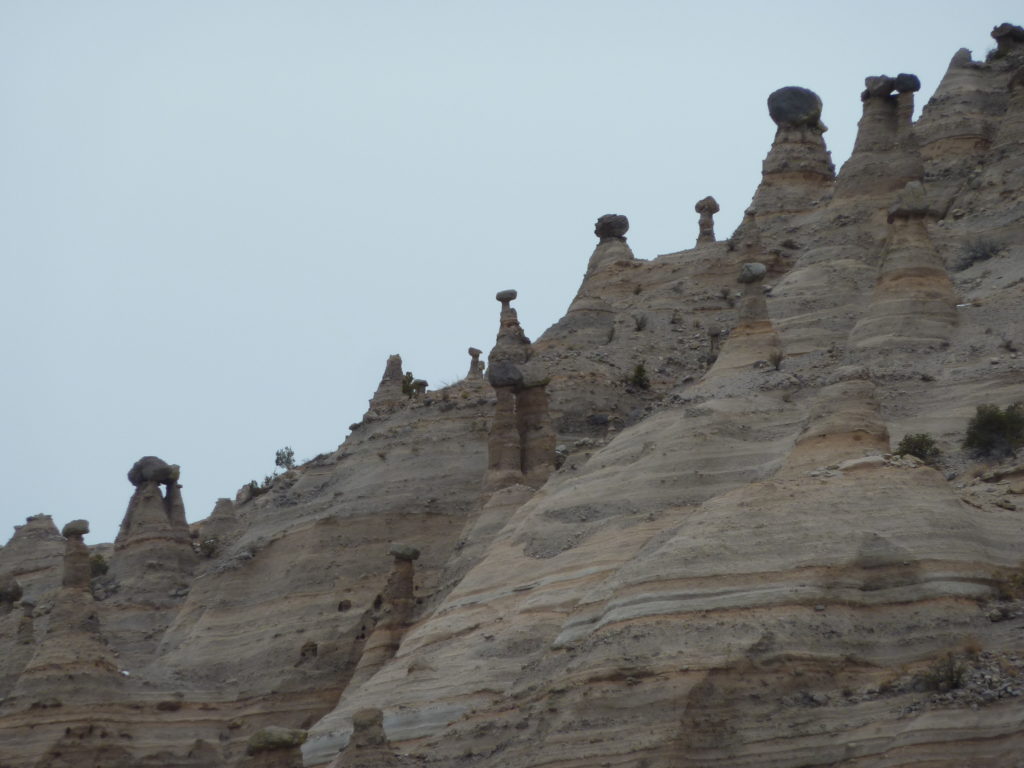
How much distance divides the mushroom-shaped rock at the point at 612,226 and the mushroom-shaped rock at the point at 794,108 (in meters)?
6.06

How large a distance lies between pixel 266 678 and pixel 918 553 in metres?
27.6

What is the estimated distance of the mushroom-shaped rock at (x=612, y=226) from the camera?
7269 cm

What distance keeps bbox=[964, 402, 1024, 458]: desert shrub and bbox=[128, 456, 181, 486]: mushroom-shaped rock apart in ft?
107

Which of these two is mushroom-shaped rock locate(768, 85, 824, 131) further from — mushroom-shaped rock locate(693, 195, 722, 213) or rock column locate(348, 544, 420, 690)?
rock column locate(348, 544, 420, 690)

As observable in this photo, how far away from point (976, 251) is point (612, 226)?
21.1m

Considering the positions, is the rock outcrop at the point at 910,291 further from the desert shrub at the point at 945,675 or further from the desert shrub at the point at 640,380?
the desert shrub at the point at 945,675

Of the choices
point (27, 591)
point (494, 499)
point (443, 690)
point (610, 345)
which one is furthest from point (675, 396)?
point (27, 591)

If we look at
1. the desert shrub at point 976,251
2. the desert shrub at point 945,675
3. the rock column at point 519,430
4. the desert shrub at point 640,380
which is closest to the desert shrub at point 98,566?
the rock column at point 519,430

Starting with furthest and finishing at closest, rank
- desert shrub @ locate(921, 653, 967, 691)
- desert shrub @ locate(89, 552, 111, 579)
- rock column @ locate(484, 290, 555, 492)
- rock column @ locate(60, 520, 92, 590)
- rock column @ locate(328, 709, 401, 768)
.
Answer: desert shrub @ locate(89, 552, 111, 579) → rock column @ locate(60, 520, 92, 590) → rock column @ locate(484, 290, 555, 492) → rock column @ locate(328, 709, 401, 768) → desert shrub @ locate(921, 653, 967, 691)

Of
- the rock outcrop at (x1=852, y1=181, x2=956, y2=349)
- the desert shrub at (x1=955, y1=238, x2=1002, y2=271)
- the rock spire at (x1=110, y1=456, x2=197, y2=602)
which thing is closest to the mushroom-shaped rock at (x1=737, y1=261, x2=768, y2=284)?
the rock outcrop at (x1=852, y1=181, x2=956, y2=349)

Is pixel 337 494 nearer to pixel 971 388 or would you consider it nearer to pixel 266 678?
pixel 266 678

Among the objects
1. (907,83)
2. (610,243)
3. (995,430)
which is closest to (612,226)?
(610,243)

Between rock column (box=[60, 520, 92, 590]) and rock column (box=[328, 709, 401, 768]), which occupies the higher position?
rock column (box=[60, 520, 92, 590])

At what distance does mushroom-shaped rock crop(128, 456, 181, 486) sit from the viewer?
67.3 meters
